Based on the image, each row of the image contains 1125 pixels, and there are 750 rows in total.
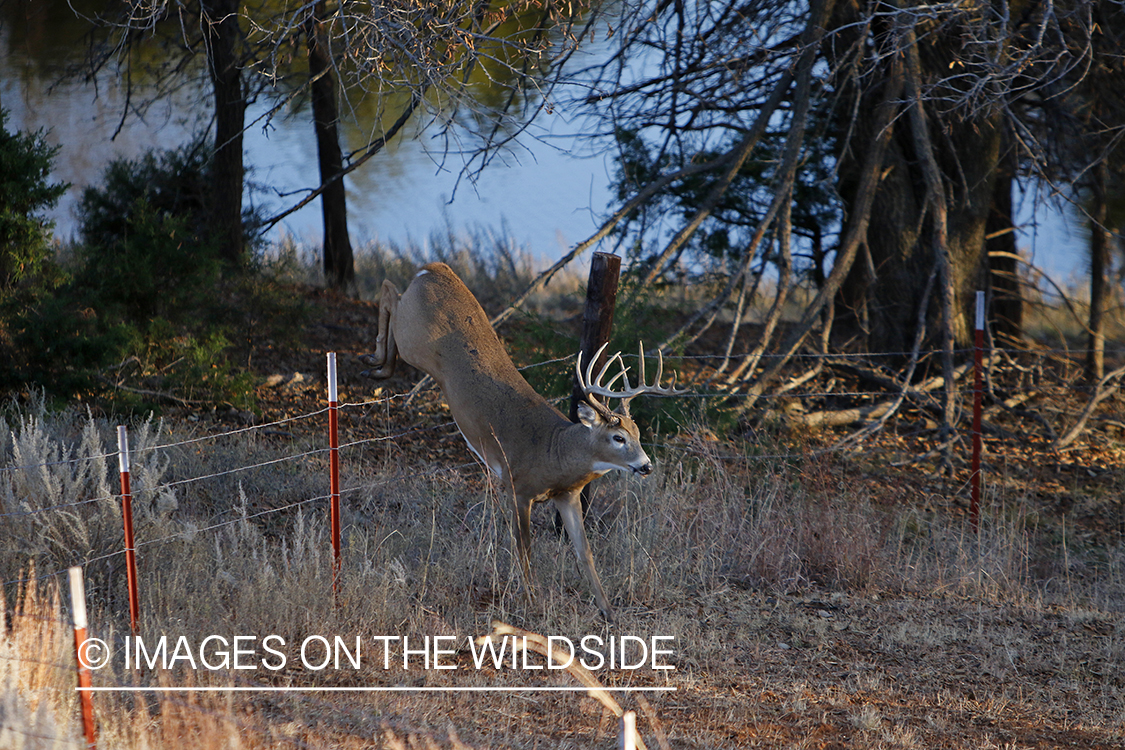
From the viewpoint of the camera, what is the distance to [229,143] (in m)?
11.0

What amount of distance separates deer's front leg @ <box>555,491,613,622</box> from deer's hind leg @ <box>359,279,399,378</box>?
1.40 meters

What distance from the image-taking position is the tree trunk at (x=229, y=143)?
11.0 metres

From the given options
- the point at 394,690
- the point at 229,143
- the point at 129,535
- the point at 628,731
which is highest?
the point at 229,143

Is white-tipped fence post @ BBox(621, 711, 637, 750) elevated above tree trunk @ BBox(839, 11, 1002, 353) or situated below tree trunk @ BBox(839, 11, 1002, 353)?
below

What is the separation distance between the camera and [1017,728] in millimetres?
4910

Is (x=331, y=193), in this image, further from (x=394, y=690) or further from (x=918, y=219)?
(x=394, y=690)

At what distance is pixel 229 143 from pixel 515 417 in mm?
6610

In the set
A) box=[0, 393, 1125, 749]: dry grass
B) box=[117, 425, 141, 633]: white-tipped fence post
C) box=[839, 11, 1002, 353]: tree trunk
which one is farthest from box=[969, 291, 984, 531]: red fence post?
box=[117, 425, 141, 633]: white-tipped fence post

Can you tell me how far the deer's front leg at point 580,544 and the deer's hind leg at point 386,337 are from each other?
1.40 meters

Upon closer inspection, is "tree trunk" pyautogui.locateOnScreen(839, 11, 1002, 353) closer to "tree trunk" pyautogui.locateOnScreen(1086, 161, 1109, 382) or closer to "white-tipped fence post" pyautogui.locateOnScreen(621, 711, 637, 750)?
"tree trunk" pyautogui.locateOnScreen(1086, 161, 1109, 382)

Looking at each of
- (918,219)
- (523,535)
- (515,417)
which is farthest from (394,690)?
(918,219)

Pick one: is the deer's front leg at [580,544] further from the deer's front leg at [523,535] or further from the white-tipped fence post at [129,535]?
the white-tipped fence post at [129,535]

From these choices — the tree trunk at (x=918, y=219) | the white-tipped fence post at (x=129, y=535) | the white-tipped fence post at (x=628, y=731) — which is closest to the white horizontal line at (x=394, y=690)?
the white-tipped fence post at (x=129, y=535)

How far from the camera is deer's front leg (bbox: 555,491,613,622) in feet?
19.1
